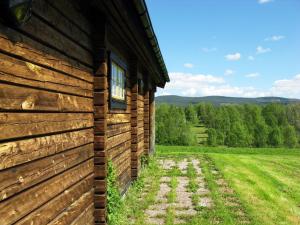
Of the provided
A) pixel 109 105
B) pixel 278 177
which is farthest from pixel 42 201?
pixel 278 177

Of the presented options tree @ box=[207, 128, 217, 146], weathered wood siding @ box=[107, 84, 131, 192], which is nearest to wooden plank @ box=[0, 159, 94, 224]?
weathered wood siding @ box=[107, 84, 131, 192]

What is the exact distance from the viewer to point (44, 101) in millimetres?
3340

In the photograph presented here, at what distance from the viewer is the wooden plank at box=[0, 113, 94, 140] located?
8.71ft

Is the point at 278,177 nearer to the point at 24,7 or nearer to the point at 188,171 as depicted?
the point at 188,171

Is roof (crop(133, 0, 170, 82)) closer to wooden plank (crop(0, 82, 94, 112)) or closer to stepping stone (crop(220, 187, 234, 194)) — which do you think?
wooden plank (crop(0, 82, 94, 112))

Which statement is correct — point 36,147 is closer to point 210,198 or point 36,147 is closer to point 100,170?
point 100,170

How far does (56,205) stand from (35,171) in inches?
26.0

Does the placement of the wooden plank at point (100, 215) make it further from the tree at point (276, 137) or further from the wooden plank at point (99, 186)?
the tree at point (276, 137)

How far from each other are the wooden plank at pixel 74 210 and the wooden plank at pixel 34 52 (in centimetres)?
140

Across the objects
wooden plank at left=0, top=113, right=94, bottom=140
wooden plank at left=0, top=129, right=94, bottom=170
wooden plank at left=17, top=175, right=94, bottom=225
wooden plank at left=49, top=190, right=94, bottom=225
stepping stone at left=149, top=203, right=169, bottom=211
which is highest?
wooden plank at left=0, top=113, right=94, bottom=140

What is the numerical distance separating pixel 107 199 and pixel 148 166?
7.42 meters

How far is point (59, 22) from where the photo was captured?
12.2 ft

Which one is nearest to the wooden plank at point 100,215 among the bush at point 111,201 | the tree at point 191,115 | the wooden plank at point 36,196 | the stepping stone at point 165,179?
the bush at point 111,201

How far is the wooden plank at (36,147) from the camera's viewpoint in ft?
8.66
